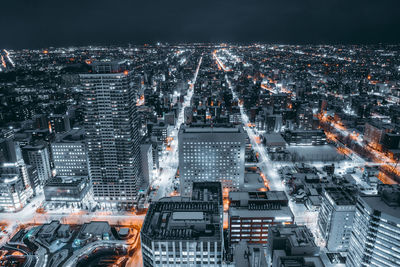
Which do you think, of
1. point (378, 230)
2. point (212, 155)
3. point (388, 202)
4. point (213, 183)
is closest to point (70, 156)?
point (212, 155)

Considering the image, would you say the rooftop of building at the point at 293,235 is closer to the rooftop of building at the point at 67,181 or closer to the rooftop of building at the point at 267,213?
the rooftop of building at the point at 267,213

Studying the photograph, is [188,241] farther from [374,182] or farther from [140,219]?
[374,182]

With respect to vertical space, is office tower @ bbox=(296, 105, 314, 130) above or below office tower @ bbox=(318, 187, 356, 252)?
above

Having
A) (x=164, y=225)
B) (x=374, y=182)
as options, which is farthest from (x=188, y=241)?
(x=374, y=182)

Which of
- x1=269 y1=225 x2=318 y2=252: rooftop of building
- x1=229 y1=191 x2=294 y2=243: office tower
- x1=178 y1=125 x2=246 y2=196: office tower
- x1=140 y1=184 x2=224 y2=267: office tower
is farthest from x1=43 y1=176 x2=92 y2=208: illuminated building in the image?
x1=269 y1=225 x2=318 y2=252: rooftop of building

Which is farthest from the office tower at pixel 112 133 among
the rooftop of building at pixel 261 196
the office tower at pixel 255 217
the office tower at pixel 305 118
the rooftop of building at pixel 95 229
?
the office tower at pixel 305 118

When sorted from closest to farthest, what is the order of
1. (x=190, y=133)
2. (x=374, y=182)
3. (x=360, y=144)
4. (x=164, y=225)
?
(x=164, y=225) < (x=190, y=133) < (x=374, y=182) < (x=360, y=144)

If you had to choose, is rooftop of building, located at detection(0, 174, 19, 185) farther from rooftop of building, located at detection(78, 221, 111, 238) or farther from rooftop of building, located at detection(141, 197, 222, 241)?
rooftop of building, located at detection(141, 197, 222, 241)
